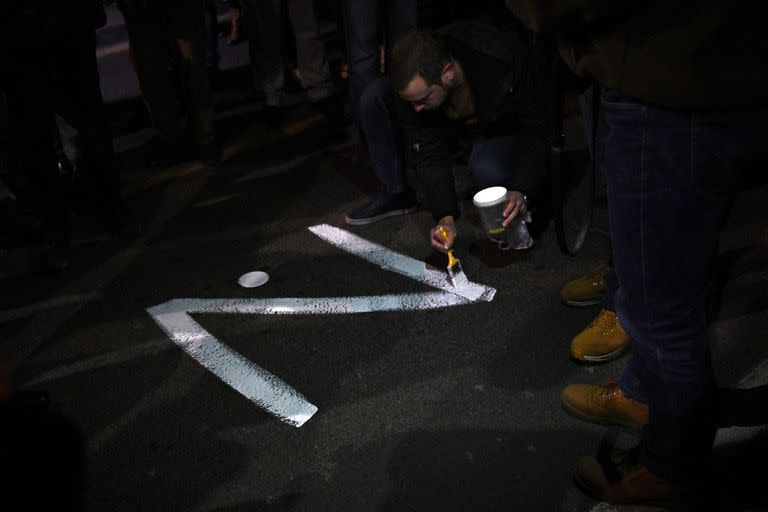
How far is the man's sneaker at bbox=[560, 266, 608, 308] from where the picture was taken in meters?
3.00

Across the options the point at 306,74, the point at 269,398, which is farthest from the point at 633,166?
the point at 306,74

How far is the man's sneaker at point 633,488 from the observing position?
75.6 inches

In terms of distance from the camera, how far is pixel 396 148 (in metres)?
3.98

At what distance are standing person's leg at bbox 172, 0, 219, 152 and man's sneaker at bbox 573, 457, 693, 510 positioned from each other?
3947 millimetres

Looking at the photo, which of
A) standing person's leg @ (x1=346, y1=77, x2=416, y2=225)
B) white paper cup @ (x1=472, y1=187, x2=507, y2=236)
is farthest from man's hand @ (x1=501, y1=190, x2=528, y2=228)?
standing person's leg @ (x1=346, y1=77, x2=416, y2=225)

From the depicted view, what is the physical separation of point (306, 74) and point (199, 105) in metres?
0.82

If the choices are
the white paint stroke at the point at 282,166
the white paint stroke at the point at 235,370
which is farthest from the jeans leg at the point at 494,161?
the white paint stroke at the point at 282,166

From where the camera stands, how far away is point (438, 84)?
10.5 feet

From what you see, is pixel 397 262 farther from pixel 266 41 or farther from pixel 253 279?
pixel 266 41

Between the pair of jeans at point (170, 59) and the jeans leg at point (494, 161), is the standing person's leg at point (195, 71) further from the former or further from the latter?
the jeans leg at point (494, 161)

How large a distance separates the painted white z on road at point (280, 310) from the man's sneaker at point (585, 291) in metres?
0.36

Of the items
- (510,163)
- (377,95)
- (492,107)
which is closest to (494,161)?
(510,163)

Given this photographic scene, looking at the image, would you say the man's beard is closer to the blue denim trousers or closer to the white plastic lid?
the blue denim trousers

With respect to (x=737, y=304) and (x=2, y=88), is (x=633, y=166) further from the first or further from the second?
(x=2, y=88)
